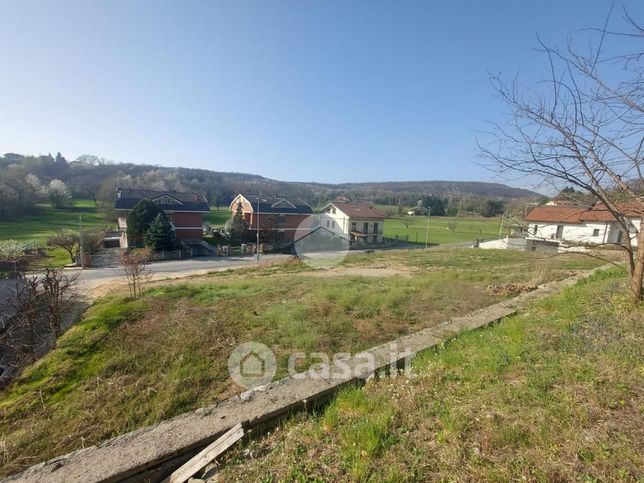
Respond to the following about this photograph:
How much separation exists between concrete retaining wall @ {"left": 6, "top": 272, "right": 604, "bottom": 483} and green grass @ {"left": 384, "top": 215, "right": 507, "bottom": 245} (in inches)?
1507

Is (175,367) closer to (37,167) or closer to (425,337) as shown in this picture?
(425,337)

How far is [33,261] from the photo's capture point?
20859mm

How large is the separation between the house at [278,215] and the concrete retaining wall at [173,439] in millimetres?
28953

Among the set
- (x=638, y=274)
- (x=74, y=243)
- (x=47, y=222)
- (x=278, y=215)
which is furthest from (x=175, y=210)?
(x=638, y=274)

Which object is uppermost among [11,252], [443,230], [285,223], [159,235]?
[285,223]

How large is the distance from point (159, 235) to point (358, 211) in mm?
22040

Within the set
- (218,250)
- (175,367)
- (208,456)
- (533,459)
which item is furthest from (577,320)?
(218,250)

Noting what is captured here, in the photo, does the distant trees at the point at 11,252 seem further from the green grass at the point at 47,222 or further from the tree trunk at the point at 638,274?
the tree trunk at the point at 638,274

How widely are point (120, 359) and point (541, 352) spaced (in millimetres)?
5923

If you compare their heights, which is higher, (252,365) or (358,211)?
(358,211)

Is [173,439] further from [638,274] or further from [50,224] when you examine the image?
[50,224]

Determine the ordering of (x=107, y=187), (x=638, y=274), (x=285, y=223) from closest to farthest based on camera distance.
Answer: (x=638, y=274) → (x=285, y=223) → (x=107, y=187)

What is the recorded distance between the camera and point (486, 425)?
2.22 meters

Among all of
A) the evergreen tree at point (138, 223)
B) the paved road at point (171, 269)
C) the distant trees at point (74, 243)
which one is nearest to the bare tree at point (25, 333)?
the paved road at point (171, 269)
